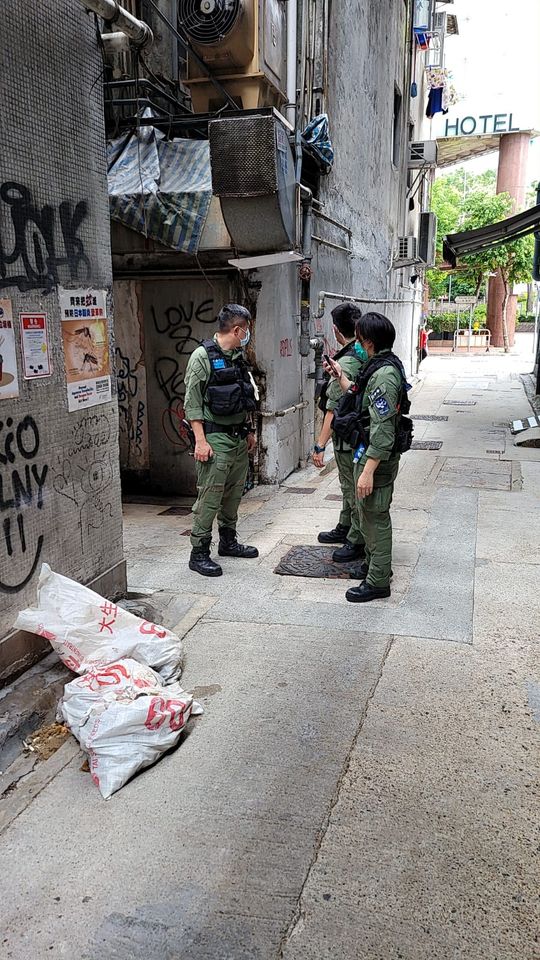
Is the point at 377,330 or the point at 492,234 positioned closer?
the point at 377,330

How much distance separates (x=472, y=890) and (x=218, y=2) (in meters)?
7.25

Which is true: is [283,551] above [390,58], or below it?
below

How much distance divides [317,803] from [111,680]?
1.07 m

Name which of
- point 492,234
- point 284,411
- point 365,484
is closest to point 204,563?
point 365,484

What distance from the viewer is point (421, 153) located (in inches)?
703

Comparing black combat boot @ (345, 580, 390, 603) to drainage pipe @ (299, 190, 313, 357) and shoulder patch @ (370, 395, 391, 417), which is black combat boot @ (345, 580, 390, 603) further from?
drainage pipe @ (299, 190, 313, 357)

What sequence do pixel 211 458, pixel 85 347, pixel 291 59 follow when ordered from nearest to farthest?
1. pixel 85 347
2. pixel 211 458
3. pixel 291 59

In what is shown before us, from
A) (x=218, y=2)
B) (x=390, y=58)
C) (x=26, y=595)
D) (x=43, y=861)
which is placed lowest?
(x=43, y=861)

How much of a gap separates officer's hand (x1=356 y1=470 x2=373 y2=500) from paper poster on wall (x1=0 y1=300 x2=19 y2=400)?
6.89ft

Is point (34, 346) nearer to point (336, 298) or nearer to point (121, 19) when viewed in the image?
point (121, 19)

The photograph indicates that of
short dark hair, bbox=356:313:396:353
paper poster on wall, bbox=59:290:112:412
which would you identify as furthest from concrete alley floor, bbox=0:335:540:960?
short dark hair, bbox=356:313:396:353

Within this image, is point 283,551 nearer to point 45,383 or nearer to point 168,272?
point 45,383

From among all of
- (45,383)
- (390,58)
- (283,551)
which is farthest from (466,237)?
(45,383)

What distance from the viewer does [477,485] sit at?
26.9 feet
